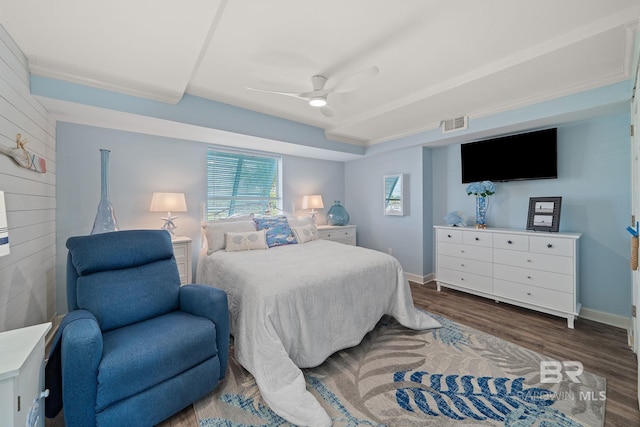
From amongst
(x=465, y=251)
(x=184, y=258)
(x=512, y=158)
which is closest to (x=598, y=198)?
(x=512, y=158)

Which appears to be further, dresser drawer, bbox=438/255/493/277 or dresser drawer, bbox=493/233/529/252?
dresser drawer, bbox=438/255/493/277

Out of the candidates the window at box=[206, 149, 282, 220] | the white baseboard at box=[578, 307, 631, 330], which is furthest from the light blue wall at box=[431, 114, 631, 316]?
the window at box=[206, 149, 282, 220]

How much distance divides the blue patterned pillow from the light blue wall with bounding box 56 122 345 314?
975 mm

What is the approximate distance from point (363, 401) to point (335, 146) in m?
3.54

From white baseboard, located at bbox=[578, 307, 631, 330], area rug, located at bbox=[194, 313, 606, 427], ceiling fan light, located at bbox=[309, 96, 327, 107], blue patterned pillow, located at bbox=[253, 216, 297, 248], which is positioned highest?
ceiling fan light, located at bbox=[309, 96, 327, 107]

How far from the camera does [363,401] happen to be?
170 cm

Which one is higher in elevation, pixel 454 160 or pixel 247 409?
pixel 454 160

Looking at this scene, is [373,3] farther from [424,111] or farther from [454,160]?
[454,160]

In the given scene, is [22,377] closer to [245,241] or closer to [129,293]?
[129,293]

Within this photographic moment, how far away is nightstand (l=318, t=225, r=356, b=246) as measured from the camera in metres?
4.47

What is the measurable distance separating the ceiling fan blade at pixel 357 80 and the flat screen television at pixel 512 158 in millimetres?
2414

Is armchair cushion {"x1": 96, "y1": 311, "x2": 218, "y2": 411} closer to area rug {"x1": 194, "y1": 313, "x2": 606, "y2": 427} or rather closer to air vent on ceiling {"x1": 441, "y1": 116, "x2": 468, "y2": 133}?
area rug {"x1": 194, "y1": 313, "x2": 606, "y2": 427}

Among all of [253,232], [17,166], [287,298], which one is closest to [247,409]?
[287,298]

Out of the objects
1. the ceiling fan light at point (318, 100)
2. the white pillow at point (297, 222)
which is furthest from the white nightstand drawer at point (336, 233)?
the ceiling fan light at point (318, 100)
